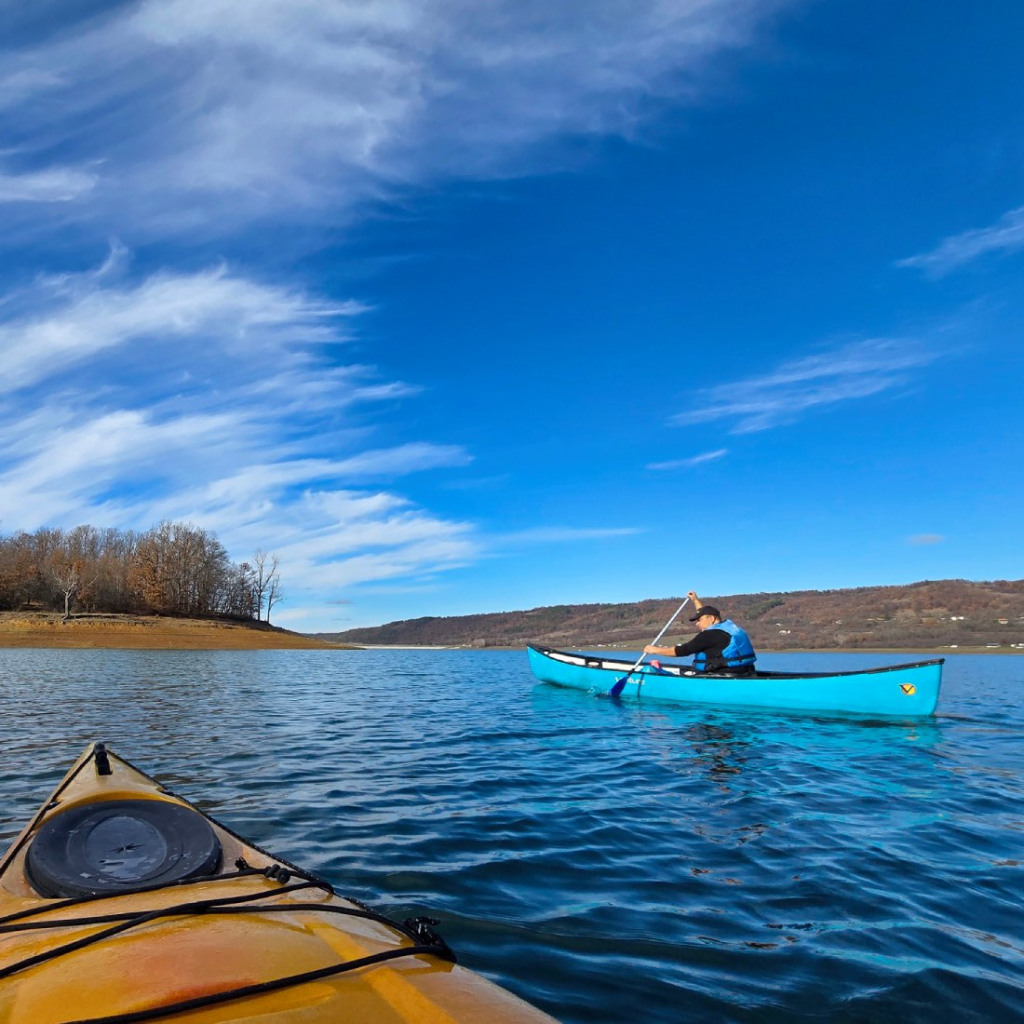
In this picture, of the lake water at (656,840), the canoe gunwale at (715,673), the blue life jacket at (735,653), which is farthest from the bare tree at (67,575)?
the blue life jacket at (735,653)

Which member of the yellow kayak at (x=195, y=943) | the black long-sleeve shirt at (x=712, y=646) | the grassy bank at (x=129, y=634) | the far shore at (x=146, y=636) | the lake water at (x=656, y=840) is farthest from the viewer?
the far shore at (x=146, y=636)

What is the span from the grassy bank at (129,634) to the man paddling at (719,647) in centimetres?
4494

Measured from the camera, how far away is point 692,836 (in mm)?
6043


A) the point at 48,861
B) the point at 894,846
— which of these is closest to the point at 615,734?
the point at 894,846

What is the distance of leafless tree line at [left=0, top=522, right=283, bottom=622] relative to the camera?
63594 millimetres

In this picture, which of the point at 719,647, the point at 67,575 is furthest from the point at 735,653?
the point at 67,575

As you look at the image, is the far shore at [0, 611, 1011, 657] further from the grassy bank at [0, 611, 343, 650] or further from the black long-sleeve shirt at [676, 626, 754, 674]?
the black long-sleeve shirt at [676, 626, 754, 674]

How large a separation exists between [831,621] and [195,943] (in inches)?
4157

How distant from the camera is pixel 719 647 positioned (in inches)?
615

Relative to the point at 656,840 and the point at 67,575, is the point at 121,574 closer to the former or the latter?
the point at 67,575

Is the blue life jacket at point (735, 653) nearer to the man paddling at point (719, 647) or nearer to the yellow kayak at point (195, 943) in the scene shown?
the man paddling at point (719, 647)

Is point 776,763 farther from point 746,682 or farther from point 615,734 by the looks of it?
point 746,682

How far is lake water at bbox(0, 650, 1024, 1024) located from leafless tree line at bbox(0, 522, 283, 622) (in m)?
59.8

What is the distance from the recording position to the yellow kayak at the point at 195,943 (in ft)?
6.68
